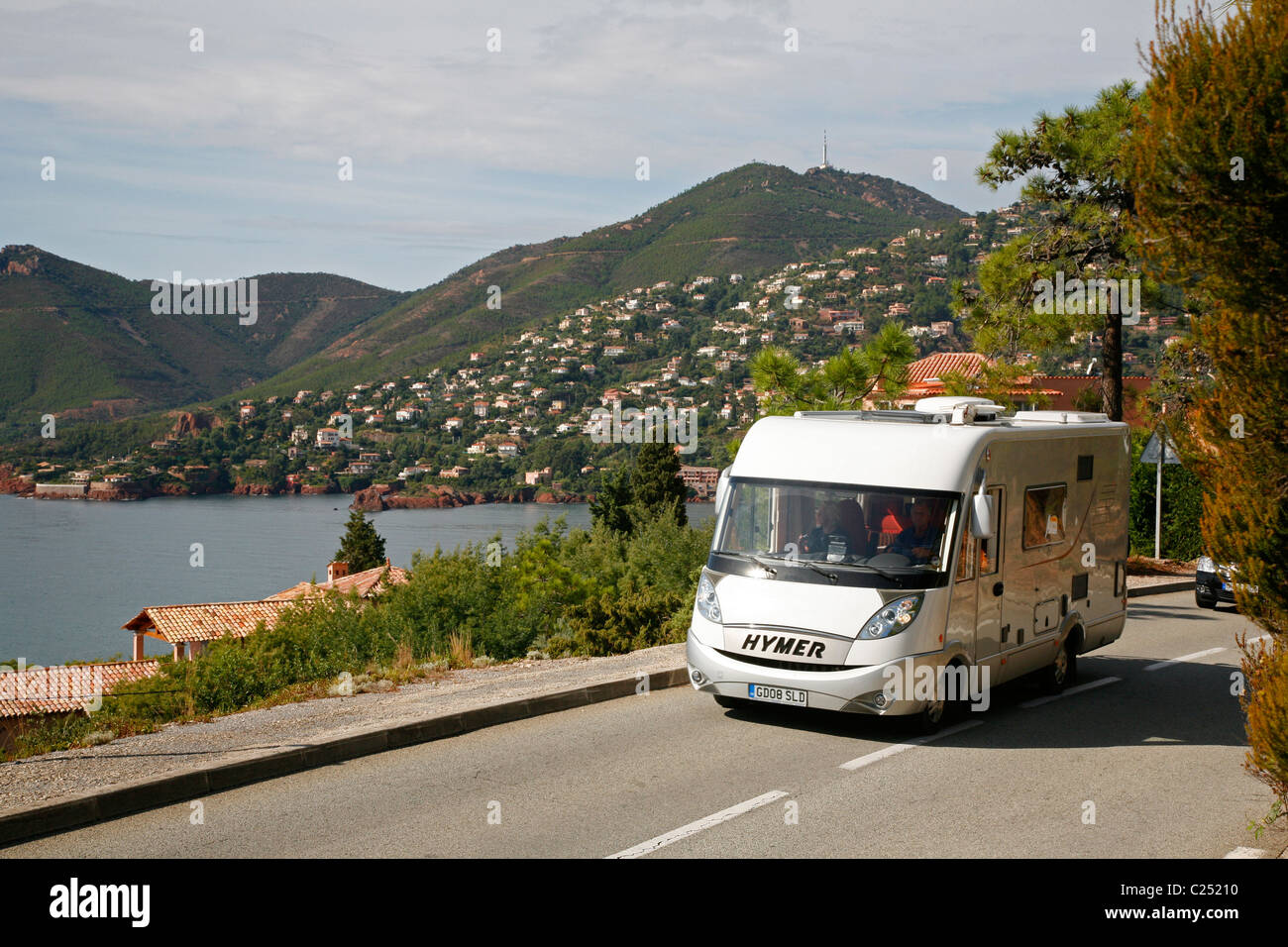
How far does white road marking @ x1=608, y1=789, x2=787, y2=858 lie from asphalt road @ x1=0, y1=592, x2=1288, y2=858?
0.06 feet

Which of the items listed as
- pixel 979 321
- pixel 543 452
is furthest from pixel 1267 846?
pixel 543 452

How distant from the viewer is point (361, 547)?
233 feet

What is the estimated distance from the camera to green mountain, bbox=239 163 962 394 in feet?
518

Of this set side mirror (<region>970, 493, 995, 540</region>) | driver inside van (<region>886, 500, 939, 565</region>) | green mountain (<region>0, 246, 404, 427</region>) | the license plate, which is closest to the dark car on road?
side mirror (<region>970, 493, 995, 540</region>)

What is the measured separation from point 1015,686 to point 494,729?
18.8 ft

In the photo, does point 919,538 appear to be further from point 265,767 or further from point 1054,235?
point 1054,235

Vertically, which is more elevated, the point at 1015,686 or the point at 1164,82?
the point at 1164,82

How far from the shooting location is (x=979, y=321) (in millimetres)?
23641

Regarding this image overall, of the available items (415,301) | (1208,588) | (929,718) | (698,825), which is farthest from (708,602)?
(415,301)

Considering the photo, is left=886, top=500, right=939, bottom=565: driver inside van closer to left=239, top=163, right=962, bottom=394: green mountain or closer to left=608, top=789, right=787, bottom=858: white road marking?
left=608, top=789, right=787, bottom=858: white road marking

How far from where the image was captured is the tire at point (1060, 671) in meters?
11.5

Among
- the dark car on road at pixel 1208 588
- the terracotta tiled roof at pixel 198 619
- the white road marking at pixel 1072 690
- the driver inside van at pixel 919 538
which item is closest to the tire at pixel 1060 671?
the white road marking at pixel 1072 690

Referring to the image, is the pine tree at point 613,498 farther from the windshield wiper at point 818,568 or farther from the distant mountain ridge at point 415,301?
the distant mountain ridge at point 415,301
